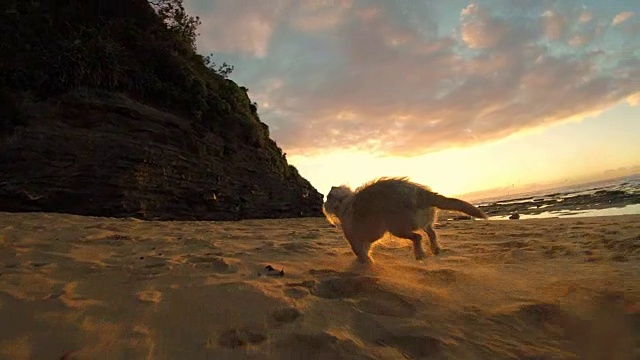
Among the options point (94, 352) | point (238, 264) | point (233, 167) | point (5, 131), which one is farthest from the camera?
point (233, 167)

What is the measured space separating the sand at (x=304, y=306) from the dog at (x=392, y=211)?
438 mm

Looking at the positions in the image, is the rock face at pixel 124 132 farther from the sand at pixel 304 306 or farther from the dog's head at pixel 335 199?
the dog's head at pixel 335 199

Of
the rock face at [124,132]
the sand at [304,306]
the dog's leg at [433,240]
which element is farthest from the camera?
the rock face at [124,132]

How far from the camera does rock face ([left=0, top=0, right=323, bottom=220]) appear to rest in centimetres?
929

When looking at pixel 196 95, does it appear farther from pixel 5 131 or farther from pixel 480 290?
pixel 480 290

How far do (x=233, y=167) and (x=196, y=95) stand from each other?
2.88 metres

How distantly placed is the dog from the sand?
44 cm

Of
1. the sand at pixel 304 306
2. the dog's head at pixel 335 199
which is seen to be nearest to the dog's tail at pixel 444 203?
the sand at pixel 304 306

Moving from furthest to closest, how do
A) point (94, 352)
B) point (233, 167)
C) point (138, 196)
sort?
1. point (233, 167)
2. point (138, 196)
3. point (94, 352)

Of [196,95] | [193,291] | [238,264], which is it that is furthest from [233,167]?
[193,291]

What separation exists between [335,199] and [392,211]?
3.20 feet

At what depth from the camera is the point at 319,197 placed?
1788cm

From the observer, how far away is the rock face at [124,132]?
929cm

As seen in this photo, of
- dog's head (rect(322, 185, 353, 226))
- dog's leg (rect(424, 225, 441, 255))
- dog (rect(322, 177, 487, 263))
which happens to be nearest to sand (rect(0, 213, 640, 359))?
dog (rect(322, 177, 487, 263))
